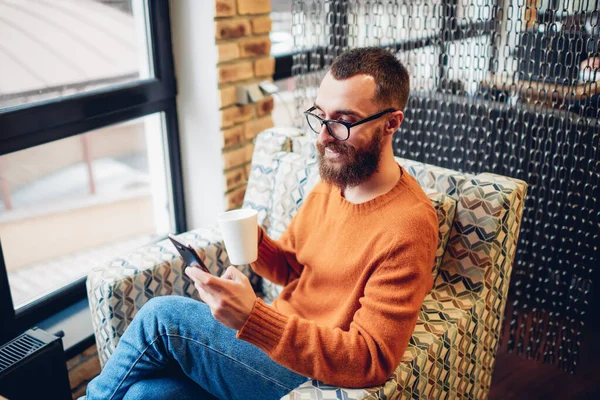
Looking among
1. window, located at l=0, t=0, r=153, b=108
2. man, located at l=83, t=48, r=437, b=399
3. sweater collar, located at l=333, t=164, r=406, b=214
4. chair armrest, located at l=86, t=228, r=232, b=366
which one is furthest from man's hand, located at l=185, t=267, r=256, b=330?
window, located at l=0, t=0, r=153, b=108

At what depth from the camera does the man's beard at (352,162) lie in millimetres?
1295

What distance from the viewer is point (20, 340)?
1536 mm

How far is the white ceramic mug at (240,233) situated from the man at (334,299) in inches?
1.7

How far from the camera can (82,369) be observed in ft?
6.15

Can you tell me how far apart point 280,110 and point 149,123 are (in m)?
1.24

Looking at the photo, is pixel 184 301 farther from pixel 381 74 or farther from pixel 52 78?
pixel 52 78

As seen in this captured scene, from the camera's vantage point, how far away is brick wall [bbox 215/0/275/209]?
2031 mm

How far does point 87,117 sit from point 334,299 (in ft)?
3.49

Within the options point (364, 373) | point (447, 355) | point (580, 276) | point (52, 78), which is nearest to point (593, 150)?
point (580, 276)

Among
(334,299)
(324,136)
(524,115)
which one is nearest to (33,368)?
(334,299)

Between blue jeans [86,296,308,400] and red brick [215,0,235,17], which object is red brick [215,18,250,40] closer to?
red brick [215,0,235,17]

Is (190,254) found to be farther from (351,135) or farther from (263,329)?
(351,135)

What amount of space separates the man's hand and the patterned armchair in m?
0.36

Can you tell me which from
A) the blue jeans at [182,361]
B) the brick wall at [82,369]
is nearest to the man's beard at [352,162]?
the blue jeans at [182,361]
